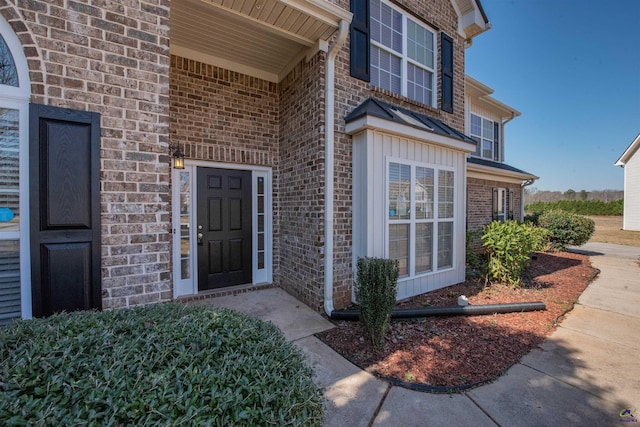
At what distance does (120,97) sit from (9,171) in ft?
3.24

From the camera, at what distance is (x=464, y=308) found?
4.24 m

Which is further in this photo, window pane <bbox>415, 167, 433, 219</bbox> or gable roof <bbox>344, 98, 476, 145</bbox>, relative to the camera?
window pane <bbox>415, 167, 433, 219</bbox>

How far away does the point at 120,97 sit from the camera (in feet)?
8.04

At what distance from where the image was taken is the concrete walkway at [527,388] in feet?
7.35

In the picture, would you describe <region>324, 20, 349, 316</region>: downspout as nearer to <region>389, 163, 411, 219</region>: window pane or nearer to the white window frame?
the white window frame

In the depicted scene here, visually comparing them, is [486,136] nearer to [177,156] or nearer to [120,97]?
[177,156]

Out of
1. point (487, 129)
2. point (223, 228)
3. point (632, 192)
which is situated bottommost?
point (223, 228)

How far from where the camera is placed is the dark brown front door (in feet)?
7.06

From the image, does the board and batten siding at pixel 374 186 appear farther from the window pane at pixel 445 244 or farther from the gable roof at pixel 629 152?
the gable roof at pixel 629 152

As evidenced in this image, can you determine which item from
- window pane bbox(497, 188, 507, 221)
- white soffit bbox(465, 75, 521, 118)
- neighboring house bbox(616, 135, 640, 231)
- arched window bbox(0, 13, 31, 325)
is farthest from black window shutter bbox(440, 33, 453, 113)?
neighboring house bbox(616, 135, 640, 231)

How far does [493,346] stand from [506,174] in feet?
27.8

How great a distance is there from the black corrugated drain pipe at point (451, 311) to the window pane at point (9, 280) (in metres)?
3.30

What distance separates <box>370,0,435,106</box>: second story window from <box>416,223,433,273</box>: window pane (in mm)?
2698

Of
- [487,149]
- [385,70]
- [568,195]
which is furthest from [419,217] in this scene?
[568,195]
